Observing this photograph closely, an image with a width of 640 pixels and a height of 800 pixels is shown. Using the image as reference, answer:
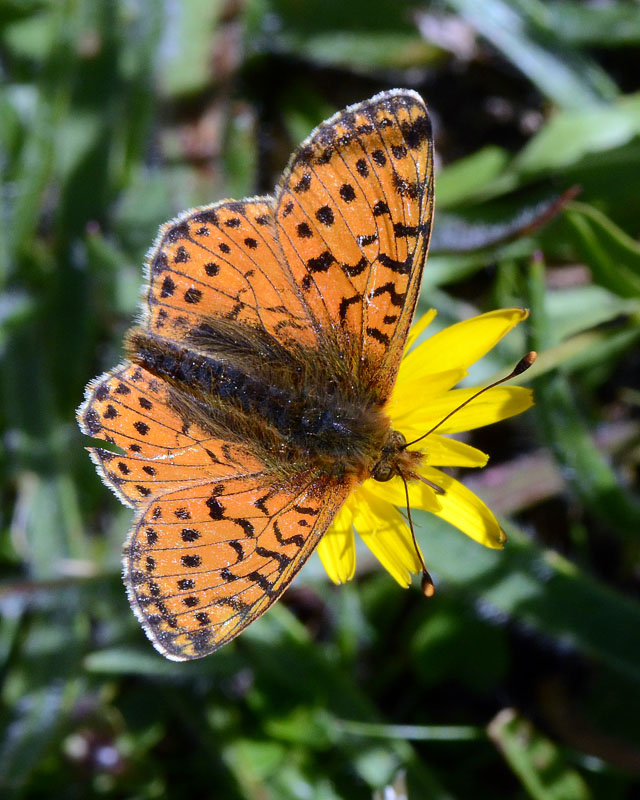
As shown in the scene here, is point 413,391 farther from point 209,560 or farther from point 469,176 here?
point 469,176

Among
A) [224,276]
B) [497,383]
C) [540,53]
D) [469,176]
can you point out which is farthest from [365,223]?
[540,53]

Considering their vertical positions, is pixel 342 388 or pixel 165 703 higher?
pixel 342 388

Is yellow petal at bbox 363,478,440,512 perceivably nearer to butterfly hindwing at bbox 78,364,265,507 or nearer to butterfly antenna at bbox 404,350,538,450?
butterfly antenna at bbox 404,350,538,450

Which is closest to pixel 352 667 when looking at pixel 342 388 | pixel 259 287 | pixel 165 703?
pixel 165 703

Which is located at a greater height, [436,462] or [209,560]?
[436,462]

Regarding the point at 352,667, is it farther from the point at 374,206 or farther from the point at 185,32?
the point at 185,32

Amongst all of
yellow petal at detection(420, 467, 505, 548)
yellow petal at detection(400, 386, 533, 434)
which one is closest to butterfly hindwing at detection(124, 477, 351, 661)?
yellow petal at detection(420, 467, 505, 548)
